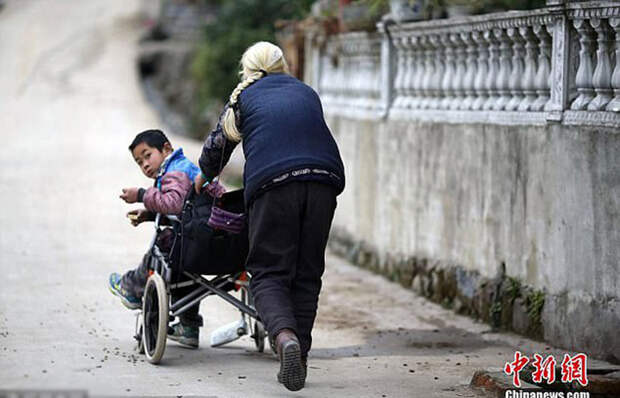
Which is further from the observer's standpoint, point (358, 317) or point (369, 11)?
point (369, 11)

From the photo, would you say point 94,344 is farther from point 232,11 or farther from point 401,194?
point 232,11

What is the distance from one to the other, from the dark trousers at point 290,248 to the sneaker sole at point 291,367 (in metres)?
0.23

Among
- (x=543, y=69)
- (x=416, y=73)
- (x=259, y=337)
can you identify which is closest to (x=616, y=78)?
(x=543, y=69)

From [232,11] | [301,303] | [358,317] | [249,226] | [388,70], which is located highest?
[232,11]

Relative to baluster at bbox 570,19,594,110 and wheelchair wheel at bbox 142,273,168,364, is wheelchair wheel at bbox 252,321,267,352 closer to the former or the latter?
wheelchair wheel at bbox 142,273,168,364

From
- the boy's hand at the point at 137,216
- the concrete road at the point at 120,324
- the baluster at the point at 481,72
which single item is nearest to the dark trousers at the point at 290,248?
the concrete road at the point at 120,324

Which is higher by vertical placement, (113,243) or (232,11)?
(232,11)

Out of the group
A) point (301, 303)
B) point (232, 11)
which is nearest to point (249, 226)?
point (301, 303)

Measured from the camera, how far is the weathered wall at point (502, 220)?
7418 millimetres

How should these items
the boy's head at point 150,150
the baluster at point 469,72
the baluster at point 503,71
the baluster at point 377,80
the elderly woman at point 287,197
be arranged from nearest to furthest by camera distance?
the elderly woman at point 287,197
the boy's head at point 150,150
the baluster at point 503,71
the baluster at point 469,72
the baluster at point 377,80

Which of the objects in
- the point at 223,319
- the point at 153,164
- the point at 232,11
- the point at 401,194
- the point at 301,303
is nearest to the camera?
the point at 301,303

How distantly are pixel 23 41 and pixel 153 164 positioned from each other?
2555 cm

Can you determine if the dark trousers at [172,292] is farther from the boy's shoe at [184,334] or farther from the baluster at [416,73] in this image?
the baluster at [416,73]

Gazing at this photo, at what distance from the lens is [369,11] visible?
40.7ft
